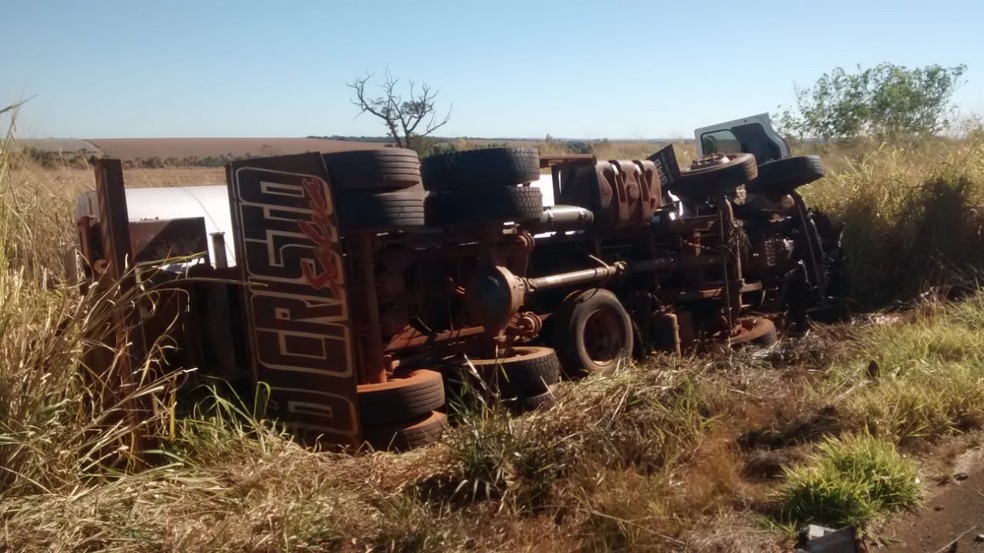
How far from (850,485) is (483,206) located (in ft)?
9.51

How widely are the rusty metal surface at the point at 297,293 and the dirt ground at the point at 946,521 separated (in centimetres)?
281

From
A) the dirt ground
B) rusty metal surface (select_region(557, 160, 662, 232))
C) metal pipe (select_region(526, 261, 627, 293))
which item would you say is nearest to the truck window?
rusty metal surface (select_region(557, 160, 662, 232))

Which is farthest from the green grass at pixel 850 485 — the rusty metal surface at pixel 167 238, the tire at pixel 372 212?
the rusty metal surface at pixel 167 238

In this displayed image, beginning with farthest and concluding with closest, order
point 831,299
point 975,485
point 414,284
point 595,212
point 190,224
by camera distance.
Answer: point 831,299, point 595,212, point 414,284, point 190,224, point 975,485

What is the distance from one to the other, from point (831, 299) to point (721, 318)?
87.0 inches

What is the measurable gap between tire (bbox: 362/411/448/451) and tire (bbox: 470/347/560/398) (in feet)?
2.08

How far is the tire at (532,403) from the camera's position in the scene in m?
A: 6.26

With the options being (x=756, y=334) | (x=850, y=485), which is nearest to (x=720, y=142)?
(x=756, y=334)

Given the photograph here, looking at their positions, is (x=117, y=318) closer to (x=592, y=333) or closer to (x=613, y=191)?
(x=592, y=333)

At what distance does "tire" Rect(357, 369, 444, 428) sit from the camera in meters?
5.57

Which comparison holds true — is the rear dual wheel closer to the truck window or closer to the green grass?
the green grass

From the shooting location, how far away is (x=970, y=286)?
35.0ft

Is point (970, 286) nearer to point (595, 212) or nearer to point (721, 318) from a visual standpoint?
point (721, 318)

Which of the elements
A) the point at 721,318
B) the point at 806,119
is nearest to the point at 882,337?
the point at 721,318
